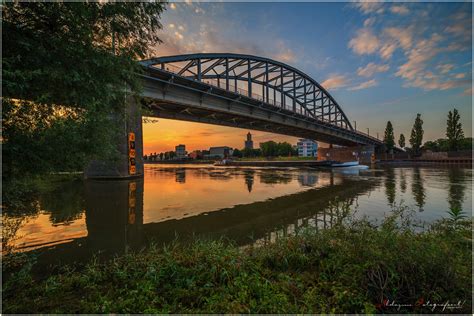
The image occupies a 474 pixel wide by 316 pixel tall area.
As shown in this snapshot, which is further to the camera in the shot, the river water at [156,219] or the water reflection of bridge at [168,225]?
the river water at [156,219]

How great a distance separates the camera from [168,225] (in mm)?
7637

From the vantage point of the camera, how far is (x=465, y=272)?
3.22 meters

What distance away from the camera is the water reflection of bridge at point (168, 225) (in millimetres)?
5582

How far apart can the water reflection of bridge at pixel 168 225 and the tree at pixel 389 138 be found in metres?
100

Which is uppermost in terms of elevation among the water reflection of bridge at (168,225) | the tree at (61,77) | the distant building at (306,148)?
the distant building at (306,148)

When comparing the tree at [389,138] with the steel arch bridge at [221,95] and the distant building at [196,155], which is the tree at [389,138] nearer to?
the steel arch bridge at [221,95]

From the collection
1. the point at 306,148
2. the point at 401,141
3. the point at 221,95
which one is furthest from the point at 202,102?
the point at 306,148

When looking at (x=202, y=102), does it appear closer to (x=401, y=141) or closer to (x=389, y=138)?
→ (x=389, y=138)

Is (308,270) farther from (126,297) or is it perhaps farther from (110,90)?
(110,90)

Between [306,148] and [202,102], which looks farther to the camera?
[306,148]

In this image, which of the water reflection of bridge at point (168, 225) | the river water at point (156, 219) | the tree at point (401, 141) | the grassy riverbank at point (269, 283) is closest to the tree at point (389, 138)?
the tree at point (401, 141)

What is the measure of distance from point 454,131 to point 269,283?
10070cm

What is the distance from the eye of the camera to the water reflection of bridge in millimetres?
5582

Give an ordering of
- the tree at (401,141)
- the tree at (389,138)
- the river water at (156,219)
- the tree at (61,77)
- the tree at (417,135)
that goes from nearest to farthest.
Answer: the tree at (61,77) < the river water at (156,219) < the tree at (417,135) < the tree at (389,138) < the tree at (401,141)
